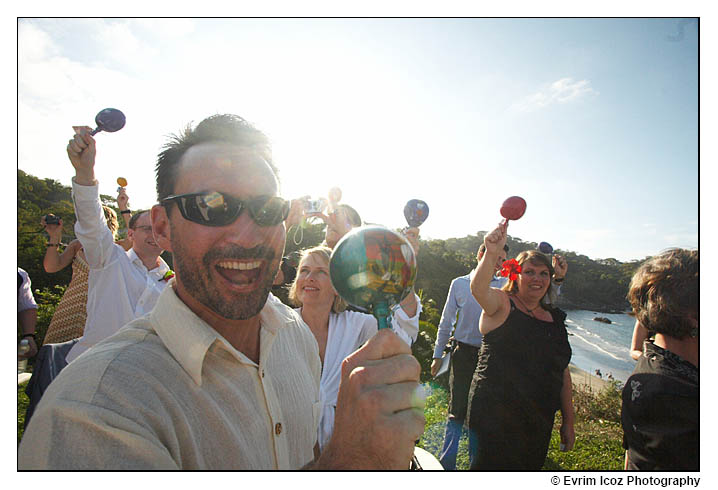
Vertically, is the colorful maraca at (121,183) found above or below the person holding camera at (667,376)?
above

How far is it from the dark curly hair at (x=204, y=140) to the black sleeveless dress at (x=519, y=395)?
8.82 ft

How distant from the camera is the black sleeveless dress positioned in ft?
10.5

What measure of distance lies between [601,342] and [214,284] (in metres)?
14.6

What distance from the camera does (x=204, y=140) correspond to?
1.67 m

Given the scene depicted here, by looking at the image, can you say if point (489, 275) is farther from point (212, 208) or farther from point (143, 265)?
point (143, 265)

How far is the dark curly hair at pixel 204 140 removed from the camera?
166cm

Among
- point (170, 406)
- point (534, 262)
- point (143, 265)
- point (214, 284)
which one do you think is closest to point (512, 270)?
point (534, 262)

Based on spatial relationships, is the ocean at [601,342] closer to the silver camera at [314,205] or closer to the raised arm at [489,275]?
the raised arm at [489,275]

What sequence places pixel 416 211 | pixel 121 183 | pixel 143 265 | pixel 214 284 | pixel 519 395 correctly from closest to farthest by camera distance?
pixel 214 284 → pixel 519 395 → pixel 416 211 → pixel 143 265 → pixel 121 183

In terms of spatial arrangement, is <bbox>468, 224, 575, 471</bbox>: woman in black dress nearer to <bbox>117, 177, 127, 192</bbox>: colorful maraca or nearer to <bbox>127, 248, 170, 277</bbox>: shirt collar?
<bbox>127, 248, 170, 277</bbox>: shirt collar

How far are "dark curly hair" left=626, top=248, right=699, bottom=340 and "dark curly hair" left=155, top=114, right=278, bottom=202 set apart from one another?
262cm

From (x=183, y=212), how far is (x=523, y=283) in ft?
10.2

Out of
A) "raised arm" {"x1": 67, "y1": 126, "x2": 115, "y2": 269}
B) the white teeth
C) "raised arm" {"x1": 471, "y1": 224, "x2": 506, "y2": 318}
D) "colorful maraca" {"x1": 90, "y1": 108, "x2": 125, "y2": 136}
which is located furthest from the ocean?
"colorful maraca" {"x1": 90, "y1": 108, "x2": 125, "y2": 136}

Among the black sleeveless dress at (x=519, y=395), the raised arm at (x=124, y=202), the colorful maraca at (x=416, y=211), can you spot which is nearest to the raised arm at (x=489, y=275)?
the black sleeveless dress at (x=519, y=395)
